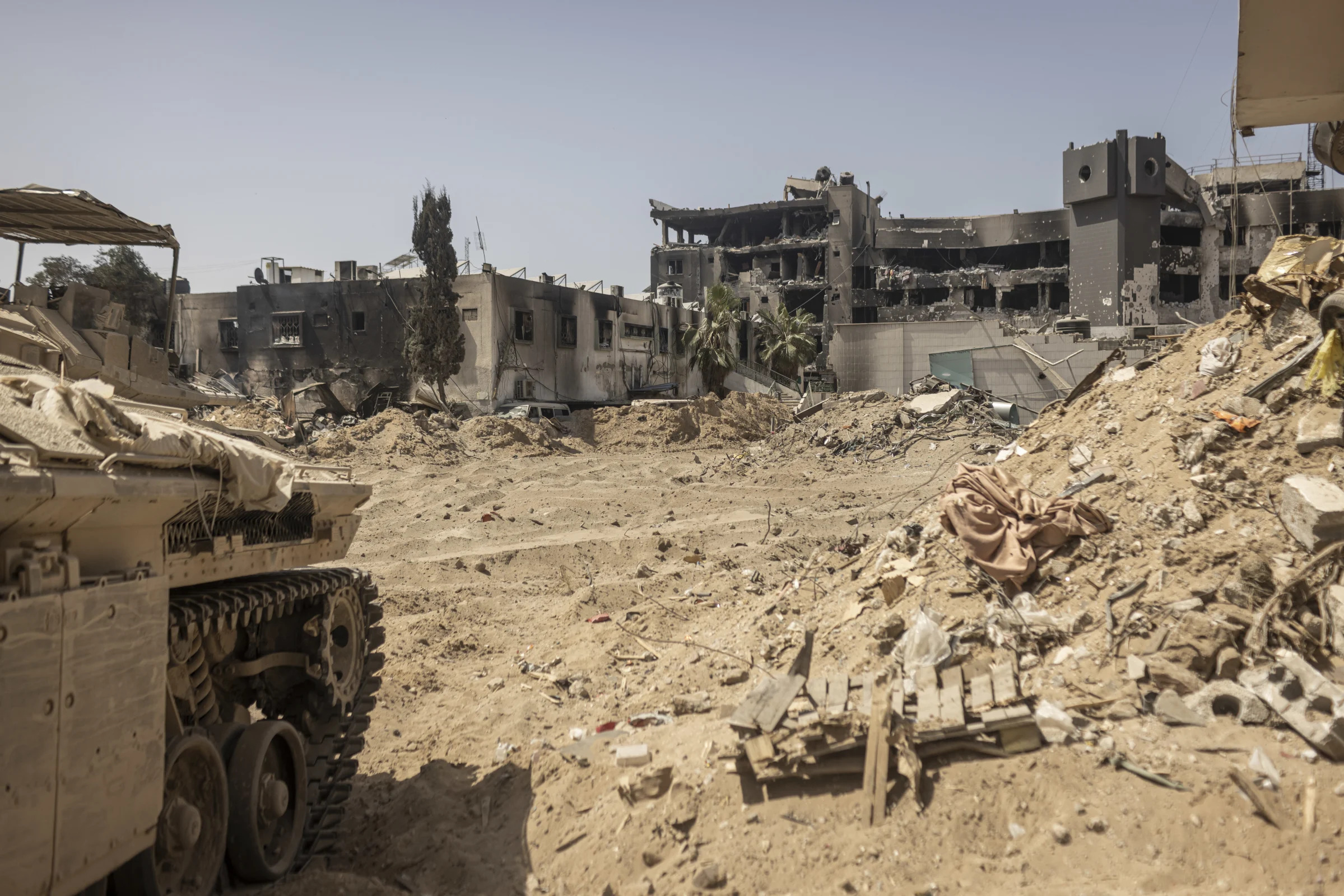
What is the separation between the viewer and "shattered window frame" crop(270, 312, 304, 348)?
113 feet

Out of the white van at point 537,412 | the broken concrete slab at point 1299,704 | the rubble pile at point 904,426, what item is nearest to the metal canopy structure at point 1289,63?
the broken concrete slab at point 1299,704

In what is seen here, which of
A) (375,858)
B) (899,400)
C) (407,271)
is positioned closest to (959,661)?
(375,858)

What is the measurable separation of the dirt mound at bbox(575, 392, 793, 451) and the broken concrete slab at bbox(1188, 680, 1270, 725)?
89.8 ft

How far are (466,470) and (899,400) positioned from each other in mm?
12724

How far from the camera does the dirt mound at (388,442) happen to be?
25453mm

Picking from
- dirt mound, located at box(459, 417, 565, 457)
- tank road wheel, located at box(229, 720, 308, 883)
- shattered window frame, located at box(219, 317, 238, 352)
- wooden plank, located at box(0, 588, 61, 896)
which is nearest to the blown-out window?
dirt mound, located at box(459, 417, 565, 457)

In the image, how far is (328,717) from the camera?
6.74 metres

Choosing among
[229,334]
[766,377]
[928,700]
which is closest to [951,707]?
[928,700]

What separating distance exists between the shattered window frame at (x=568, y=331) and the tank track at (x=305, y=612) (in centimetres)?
2969

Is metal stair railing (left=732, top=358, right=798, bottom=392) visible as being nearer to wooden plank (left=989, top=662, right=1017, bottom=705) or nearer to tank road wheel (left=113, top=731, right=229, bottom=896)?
wooden plank (left=989, top=662, right=1017, bottom=705)

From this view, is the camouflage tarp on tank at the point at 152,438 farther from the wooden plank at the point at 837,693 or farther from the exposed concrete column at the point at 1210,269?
the exposed concrete column at the point at 1210,269

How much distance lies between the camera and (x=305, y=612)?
21.9 ft

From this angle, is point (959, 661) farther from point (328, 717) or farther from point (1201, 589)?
point (328, 717)

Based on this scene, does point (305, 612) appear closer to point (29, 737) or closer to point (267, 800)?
point (267, 800)
